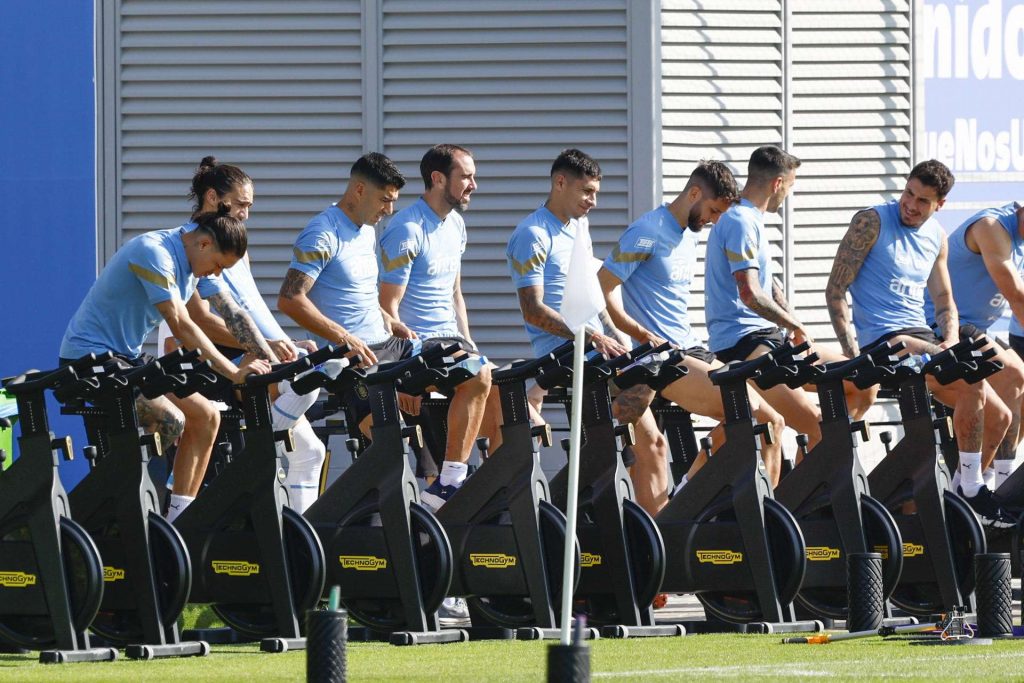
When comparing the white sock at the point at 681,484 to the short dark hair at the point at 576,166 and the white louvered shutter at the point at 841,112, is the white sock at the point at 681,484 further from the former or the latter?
the white louvered shutter at the point at 841,112

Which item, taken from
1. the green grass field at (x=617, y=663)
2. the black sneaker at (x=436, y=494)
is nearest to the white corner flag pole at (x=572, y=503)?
the green grass field at (x=617, y=663)

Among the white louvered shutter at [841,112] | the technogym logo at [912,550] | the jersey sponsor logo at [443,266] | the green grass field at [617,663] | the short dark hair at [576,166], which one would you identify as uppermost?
the white louvered shutter at [841,112]

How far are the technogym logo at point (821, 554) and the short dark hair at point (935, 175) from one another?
209 centimetres

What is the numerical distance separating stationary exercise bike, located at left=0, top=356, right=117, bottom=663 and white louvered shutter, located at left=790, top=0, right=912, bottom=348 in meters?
5.88

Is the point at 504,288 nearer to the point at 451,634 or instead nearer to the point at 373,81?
the point at 373,81

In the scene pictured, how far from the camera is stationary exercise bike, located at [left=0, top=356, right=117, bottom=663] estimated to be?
6703 mm

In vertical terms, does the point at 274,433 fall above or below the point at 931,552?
above

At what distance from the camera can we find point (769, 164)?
30.6 feet

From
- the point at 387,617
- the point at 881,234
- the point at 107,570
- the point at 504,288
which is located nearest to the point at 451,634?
the point at 387,617

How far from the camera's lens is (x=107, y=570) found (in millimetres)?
6980

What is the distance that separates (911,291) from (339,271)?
2.72 m

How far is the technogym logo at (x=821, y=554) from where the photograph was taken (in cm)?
785

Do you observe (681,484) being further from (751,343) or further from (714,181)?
(714,181)

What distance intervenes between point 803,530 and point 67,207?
515 centimetres
